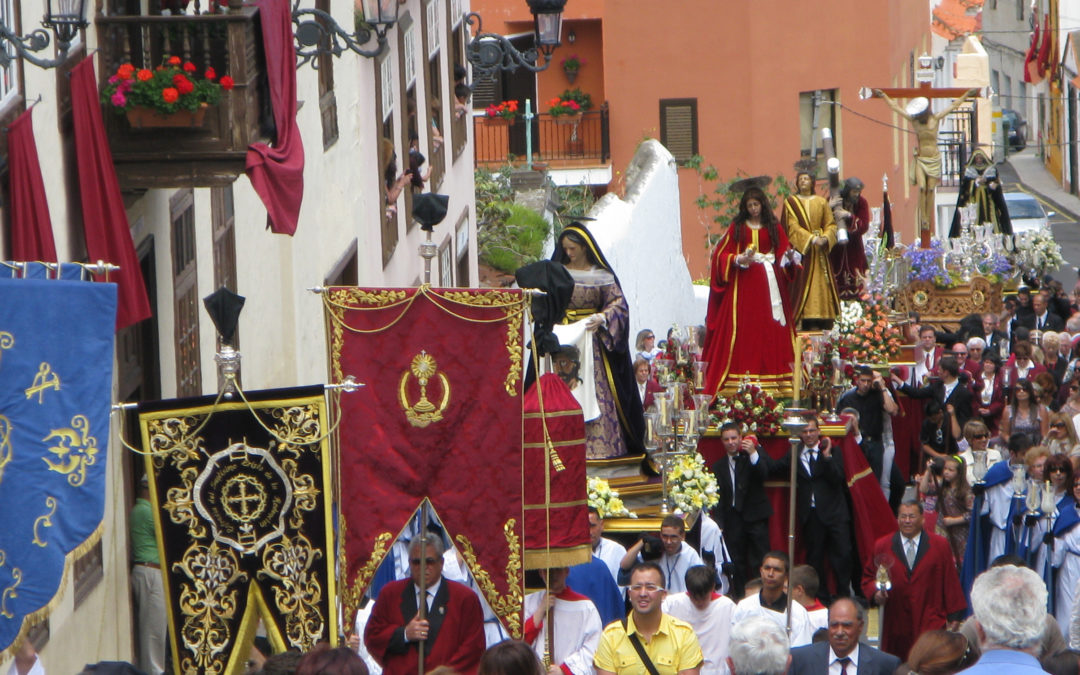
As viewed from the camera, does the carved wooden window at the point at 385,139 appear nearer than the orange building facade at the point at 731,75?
Yes

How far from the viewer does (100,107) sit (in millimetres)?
10141

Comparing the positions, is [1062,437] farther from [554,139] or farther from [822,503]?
[554,139]

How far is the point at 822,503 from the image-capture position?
13484 mm

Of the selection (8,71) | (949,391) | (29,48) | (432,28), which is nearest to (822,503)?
(949,391)

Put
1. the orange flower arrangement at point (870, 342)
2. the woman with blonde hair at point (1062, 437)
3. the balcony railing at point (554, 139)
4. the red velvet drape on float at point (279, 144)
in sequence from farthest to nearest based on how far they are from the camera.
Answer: the balcony railing at point (554, 139) < the orange flower arrangement at point (870, 342) < the woman with blonde hair at point (1062, 437) < the red velvet drape on float at point (279, 144)

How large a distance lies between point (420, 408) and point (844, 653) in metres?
2.22

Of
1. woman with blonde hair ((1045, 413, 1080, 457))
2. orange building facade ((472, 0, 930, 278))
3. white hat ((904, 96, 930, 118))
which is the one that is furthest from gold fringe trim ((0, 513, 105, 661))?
orange building facade ((472, 0, 930, 278))

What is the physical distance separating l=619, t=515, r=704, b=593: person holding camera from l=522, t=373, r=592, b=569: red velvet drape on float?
A: 91 centimetres

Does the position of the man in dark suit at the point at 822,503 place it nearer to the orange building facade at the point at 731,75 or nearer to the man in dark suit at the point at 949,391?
the man in dark suit at the point at 949,391

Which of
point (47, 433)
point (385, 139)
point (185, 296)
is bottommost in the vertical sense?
point (47, 433)

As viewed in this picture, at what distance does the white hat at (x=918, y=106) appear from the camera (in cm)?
2328

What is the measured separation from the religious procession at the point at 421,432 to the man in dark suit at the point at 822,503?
1.2 inches

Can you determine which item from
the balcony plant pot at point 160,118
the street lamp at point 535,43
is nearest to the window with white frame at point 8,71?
the balcony plant pot at point 160,118

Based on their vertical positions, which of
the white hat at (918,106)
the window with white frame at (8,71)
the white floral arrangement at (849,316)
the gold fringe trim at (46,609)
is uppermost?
the white hat at (918,106)
